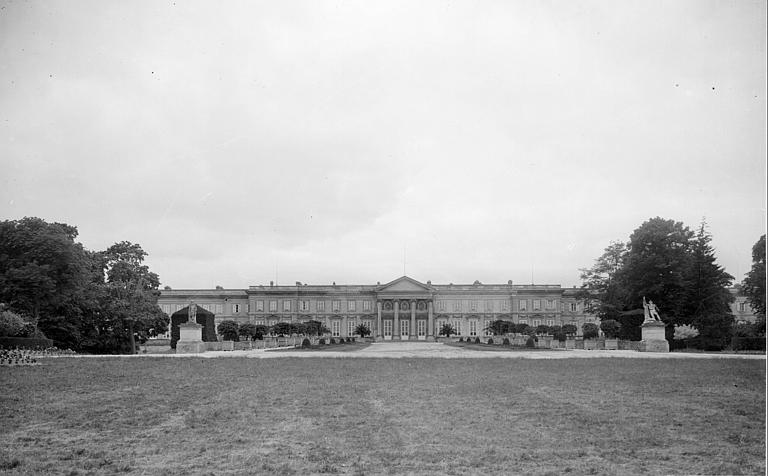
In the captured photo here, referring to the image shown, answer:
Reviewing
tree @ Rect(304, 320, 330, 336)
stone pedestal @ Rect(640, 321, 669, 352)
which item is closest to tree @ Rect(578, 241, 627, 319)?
stone pedestal @ Rect(640, 321, 669, 352)

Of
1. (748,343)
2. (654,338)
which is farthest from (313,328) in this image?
(748,343)

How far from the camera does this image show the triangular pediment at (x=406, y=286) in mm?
92944

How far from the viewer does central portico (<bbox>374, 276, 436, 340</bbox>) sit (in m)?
92.9

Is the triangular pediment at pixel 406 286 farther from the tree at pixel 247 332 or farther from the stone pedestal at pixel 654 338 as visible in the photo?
the stone pedestal at pixel 654 338

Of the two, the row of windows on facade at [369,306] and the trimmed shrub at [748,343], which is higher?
the row of windows on facade at [369,306]

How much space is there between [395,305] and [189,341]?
6213 cm

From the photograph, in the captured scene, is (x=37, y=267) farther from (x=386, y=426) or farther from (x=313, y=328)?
(x=313, y=328)

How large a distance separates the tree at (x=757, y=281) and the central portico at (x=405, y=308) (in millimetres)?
55448

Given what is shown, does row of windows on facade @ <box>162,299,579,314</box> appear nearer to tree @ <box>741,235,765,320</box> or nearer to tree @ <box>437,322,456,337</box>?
tree @ <box>437,322,456,337</box>

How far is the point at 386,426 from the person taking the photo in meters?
8.05

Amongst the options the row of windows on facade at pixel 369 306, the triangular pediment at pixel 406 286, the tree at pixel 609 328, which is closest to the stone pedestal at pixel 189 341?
the tree at pixel 609 328

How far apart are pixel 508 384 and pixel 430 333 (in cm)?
7923

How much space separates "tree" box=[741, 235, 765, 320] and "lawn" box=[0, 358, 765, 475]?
23529mm

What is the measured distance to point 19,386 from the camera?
1312 cm
